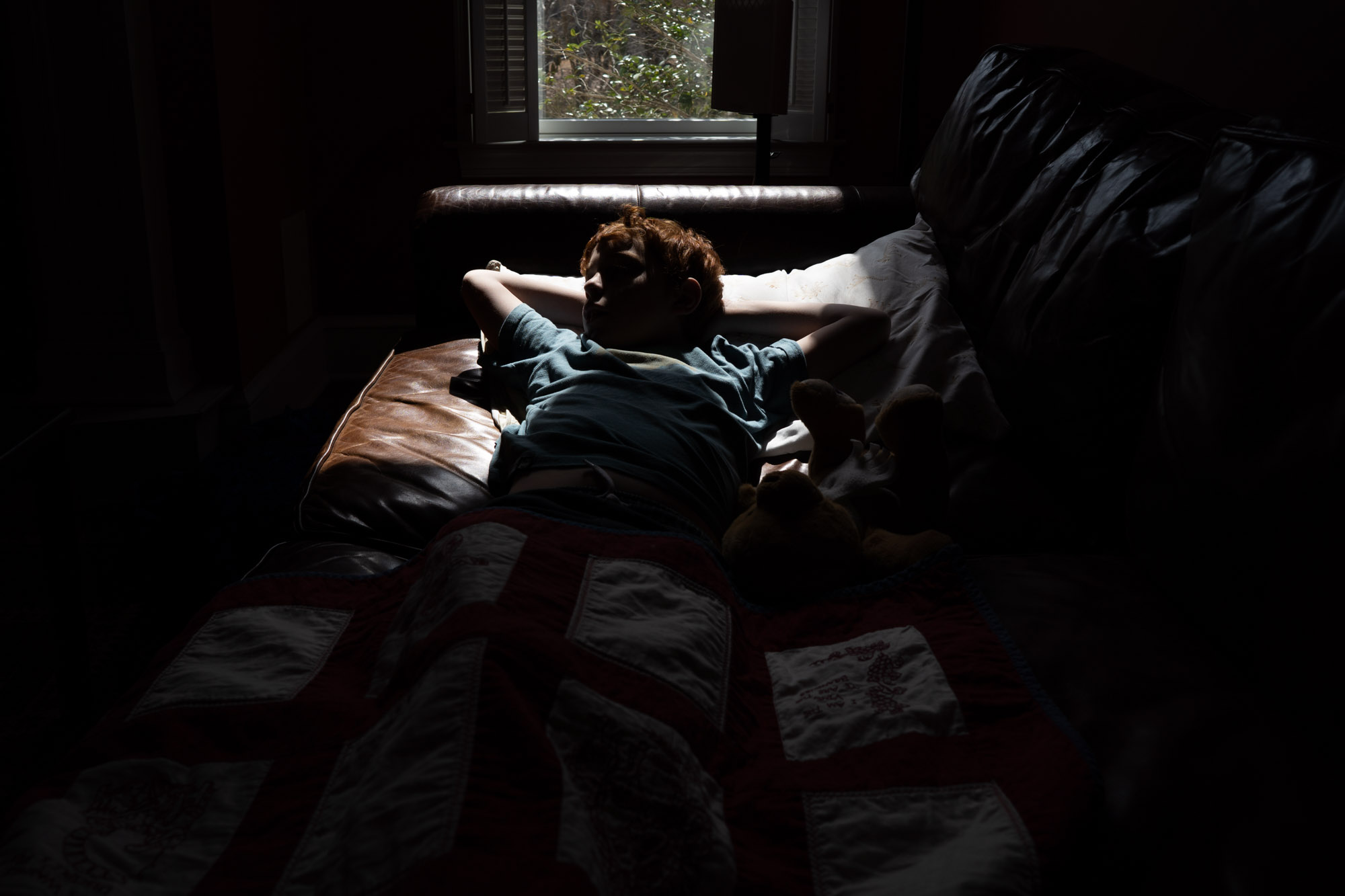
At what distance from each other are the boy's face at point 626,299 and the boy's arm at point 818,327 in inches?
4.8

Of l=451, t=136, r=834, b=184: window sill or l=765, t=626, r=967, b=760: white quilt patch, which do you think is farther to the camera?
l=451, t=136, r=834, b=184: window sill

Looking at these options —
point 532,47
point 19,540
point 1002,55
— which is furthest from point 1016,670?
point 532,47

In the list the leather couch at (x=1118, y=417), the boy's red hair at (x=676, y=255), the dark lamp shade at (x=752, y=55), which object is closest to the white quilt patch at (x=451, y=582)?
the leather couch at (x=1118, y=417)

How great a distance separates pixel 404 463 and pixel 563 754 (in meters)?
0.82

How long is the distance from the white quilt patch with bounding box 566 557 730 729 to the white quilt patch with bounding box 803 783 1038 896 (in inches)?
5.8

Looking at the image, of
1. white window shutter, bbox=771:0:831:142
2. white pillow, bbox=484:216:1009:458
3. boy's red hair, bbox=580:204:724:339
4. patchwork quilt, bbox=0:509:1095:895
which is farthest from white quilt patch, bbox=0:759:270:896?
white window shutter, bbox=771:0:831:142

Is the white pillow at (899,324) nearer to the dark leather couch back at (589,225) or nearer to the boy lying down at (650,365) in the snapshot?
the boy lying down at (650,365)

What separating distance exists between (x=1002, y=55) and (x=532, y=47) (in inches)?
73.1

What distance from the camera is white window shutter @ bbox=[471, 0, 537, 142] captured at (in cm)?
324

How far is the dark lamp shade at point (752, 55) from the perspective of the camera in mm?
2635

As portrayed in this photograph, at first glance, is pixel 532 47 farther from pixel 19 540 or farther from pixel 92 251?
pixel 19 540

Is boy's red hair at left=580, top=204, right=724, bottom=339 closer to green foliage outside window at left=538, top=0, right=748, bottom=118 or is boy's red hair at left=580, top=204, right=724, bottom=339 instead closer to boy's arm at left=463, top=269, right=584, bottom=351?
boy's arm at left=463, top=269, right=584, bottom=351

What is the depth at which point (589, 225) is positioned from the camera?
7.06ft

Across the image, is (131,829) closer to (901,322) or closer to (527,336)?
(527,336)
